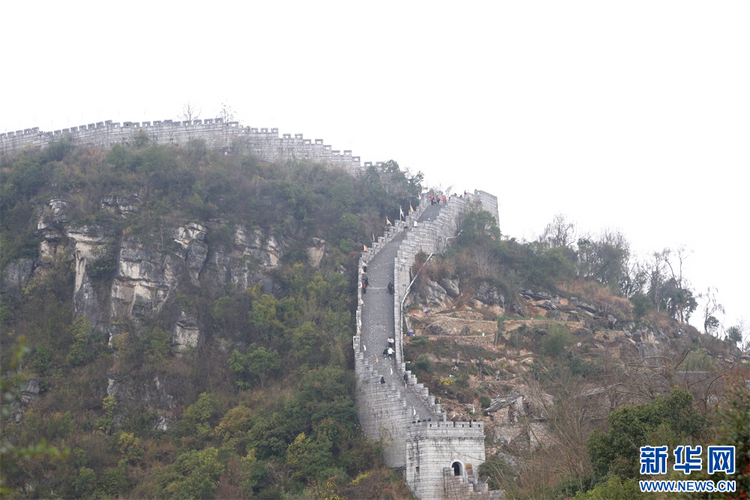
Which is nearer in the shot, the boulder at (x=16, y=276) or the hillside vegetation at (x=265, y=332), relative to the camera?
the hillside vegetation at (x=265, y=332)

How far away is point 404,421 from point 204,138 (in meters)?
27.2

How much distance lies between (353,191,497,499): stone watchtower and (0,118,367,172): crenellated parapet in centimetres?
1351

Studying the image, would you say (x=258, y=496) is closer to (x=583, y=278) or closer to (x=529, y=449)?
(x=529, y=449)

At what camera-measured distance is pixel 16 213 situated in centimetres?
4388

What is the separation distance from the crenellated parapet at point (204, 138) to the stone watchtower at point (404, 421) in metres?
13.5

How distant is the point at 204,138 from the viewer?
168 feet

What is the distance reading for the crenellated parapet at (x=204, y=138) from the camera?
50.8m

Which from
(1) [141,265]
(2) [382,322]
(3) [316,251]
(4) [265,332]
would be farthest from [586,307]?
(1) [141,265]

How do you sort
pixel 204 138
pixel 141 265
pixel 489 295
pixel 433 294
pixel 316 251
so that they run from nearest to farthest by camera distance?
pixel 141 265
pixel 433 294
pixel 489 295
pixel 316 251
pixel 204 138

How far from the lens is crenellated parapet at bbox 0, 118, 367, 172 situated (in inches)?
1998

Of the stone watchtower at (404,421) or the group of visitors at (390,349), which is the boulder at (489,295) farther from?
the group of visitors at (390,349)

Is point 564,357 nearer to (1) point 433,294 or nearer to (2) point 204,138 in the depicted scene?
(1) point 433,294

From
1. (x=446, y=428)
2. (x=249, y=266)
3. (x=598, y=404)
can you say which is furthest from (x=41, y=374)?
(x=598, y=404)


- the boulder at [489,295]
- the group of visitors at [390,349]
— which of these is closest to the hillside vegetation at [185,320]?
the group of visitors at [390,349]
